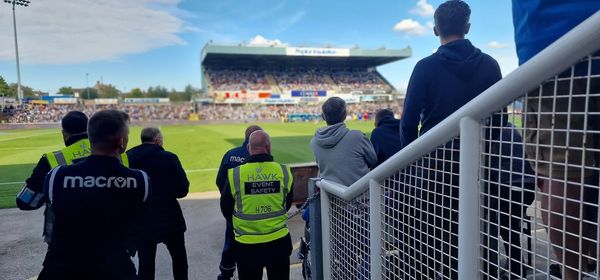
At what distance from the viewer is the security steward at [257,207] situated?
3.21 m

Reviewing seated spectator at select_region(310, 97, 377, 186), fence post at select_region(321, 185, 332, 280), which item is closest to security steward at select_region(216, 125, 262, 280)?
seated spectator at select_region(310, 97, 377, 186)

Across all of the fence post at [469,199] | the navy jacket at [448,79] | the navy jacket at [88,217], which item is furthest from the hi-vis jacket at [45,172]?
the fence post at [469,199]

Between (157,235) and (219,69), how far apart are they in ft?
220

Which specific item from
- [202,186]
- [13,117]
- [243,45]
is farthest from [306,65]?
[202,186]

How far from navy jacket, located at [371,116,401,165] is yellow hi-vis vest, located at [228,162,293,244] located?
46.6 inches

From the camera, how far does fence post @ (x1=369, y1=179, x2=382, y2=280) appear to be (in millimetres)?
2082

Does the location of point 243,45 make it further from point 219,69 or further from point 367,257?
point 367,257

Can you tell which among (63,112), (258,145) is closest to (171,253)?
(258,145)

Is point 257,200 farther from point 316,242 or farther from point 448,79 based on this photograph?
point 448,79

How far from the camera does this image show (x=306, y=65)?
231ft

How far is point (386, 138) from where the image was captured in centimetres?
393

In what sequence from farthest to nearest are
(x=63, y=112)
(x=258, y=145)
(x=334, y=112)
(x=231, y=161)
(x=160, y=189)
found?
(x=63, y=112), (x=231, y=161), (x=160, y=189), (x=334, y=112), (x=258, y=145)

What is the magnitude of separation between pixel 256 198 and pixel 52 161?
177cm

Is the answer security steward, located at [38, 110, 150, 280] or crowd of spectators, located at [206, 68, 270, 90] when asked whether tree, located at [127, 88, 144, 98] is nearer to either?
crowd of spectators, located at [206, 68, 270, 90]
